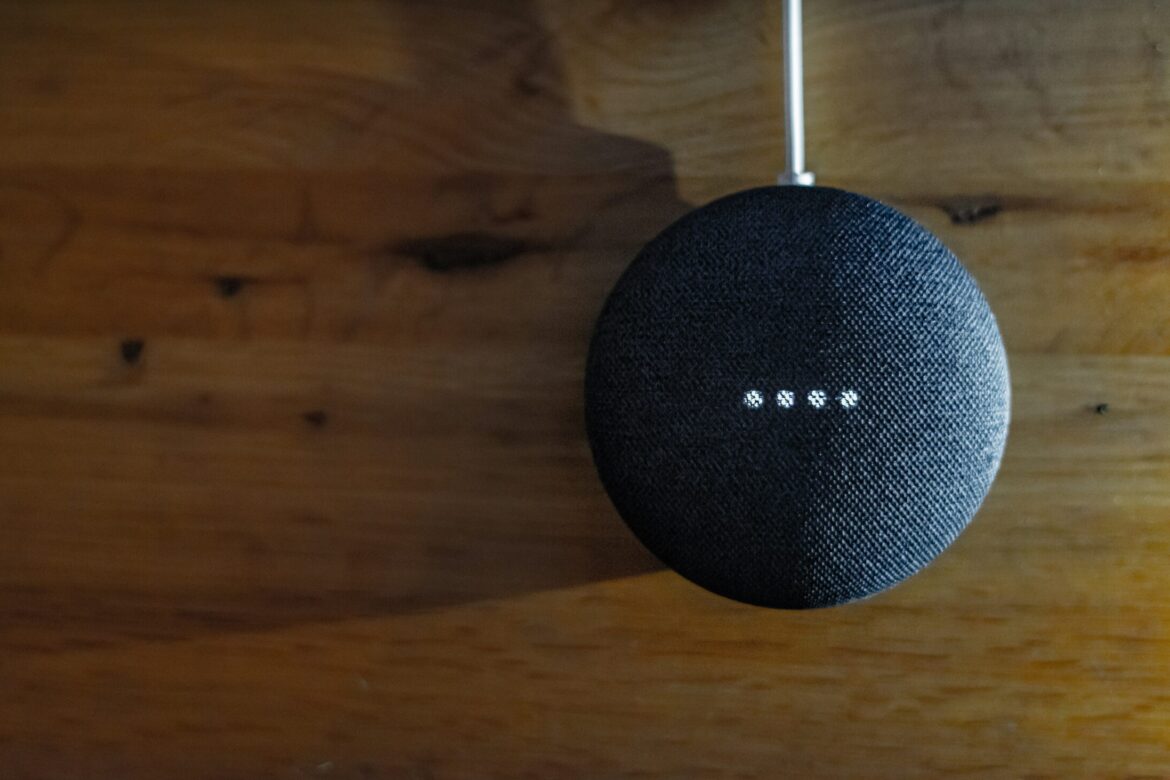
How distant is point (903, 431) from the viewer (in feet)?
2.02

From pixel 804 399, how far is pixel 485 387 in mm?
318


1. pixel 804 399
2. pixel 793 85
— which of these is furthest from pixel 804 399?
pixel 793 85

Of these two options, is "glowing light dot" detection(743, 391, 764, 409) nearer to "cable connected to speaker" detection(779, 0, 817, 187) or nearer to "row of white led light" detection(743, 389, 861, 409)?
"row of white led light" detection(743, 389, 861, 409)

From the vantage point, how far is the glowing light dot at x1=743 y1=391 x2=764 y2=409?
611 millimetres

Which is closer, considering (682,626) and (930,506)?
(930,506)

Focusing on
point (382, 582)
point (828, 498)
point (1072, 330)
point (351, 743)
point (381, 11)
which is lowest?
point (351, 743)

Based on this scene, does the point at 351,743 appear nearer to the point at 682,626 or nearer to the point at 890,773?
the point at 682,626

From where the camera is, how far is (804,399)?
608mm

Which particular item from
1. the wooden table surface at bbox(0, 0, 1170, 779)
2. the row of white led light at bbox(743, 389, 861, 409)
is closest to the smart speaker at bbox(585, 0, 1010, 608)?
the row of white led light at bbox(743, 389, 861, 409)

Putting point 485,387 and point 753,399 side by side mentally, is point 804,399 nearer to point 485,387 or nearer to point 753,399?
point 753,399

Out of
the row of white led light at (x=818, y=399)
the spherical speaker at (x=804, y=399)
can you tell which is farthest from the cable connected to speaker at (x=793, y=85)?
the row of white led light at (x=818, y=399)

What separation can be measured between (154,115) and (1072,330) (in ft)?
2.71

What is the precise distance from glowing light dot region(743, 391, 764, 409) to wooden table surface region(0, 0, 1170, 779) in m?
0.24

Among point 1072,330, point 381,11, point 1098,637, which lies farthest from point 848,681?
point 381,11
